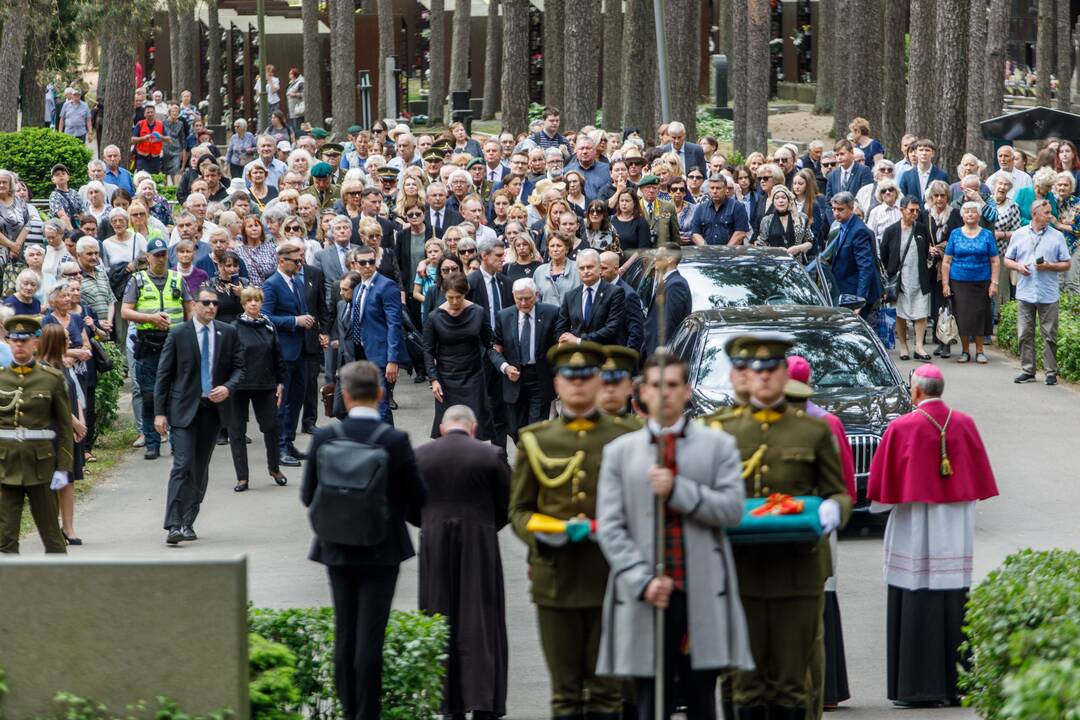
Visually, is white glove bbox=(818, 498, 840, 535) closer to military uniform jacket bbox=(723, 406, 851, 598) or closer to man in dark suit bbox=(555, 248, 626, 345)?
military uniform jacket bbox=(723, 406, 851, 598)

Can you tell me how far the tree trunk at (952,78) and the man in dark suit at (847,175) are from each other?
2588mm

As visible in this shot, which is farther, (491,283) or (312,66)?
(312,66)

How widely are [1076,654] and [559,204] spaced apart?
1095 centimetres

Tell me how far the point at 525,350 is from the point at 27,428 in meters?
4.40

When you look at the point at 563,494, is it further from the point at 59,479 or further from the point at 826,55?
the point at 826,55

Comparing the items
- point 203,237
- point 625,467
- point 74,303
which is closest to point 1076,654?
point 625,467

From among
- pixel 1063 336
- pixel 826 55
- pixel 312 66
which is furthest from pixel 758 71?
pixel 1063 336

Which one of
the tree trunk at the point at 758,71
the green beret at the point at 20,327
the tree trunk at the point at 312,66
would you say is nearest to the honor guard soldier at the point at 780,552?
the green beret at the point at 20,327

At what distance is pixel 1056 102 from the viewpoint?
138ft

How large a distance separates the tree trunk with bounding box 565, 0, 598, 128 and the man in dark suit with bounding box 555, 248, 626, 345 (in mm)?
15174

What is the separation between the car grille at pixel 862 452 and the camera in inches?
519

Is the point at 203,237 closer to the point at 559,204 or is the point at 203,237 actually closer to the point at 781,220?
the point at 559,204

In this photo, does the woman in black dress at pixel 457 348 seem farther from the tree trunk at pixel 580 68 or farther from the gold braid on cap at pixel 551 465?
the tree trunk at pixel 580 68

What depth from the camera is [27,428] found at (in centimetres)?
1190
